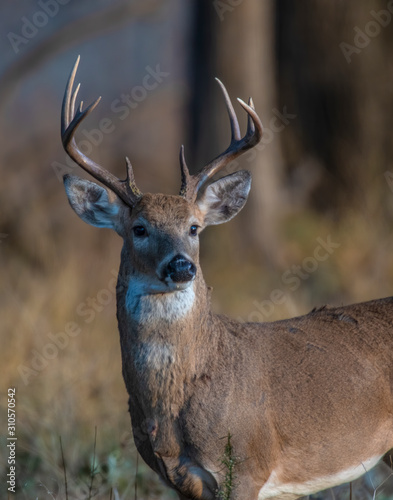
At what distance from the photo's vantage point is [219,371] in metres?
4.97

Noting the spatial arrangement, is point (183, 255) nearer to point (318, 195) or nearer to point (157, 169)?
point (318, 195)

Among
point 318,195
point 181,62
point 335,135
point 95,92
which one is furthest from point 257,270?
point 181,62

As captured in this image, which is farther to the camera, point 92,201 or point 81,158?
point 92,201

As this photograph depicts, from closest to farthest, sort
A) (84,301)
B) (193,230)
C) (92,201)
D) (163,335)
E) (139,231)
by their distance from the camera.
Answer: (163,335), (139,231), (193,230), (92,201), (84,301)

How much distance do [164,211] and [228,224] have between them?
768 cm

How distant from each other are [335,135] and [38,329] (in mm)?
7381

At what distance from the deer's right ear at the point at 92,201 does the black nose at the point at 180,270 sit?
0.83m

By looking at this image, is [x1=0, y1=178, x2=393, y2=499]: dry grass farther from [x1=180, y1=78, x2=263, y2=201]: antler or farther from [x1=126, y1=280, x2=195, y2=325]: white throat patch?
[x1=180, y1=78, x2=263, y2=201]: antler

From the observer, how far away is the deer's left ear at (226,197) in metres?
5.64

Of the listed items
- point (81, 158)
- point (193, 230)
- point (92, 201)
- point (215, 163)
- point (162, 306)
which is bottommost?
point (162, 306)

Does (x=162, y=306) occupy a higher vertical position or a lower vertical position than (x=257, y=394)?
higher

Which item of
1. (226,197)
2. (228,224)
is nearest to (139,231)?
(226,197)

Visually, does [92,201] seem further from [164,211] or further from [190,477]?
[190,477]

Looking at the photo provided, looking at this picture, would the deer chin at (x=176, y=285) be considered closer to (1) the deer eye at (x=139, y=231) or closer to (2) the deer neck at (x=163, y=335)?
(2) the deer neck at (x=163, y=335)
